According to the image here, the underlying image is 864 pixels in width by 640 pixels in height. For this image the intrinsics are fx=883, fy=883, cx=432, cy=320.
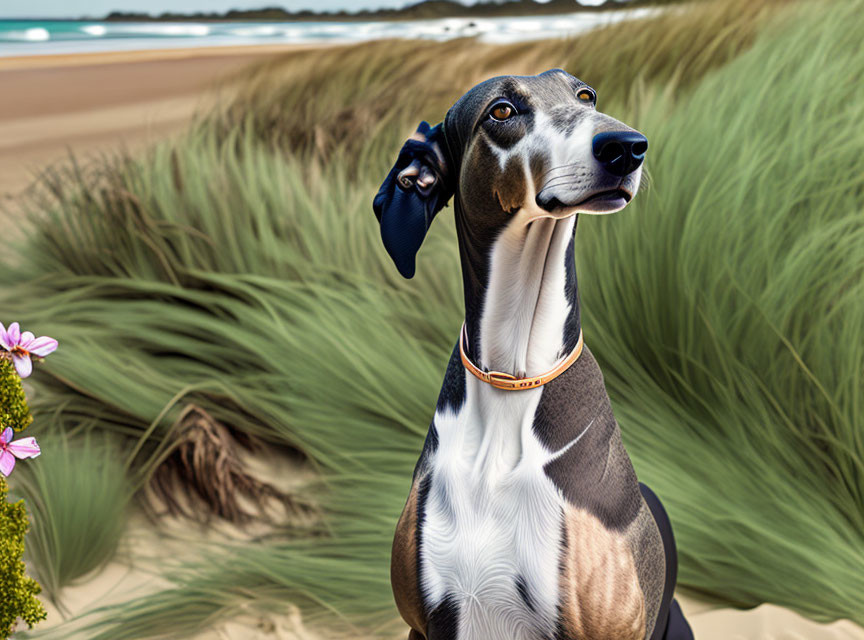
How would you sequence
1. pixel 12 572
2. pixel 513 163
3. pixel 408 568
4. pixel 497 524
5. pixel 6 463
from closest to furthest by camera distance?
1. pixel 513 163
2. pixel 497 524
3. pixel 408 568
4. pixel 6 463
5. pixel 12 572

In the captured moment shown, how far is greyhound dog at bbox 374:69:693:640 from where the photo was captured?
1.47 m

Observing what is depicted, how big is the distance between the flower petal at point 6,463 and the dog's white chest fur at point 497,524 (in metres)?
0.92

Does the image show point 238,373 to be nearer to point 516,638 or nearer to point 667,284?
point 667,284

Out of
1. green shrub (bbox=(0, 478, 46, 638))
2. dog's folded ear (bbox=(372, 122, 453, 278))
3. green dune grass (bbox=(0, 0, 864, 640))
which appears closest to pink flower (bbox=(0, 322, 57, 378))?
green shrub (bbox=(0, 478, 46, 638))

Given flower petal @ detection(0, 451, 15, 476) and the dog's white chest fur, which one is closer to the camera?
the dog's white chest fur

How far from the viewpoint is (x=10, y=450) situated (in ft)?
6.08

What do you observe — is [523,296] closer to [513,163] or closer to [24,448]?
[513,163]

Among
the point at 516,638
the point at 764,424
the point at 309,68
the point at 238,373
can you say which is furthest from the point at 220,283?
the point at 516,638

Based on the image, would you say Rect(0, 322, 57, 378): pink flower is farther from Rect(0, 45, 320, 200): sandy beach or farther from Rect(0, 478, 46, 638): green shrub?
Rect(0, 45, 320, 200): sandy beach

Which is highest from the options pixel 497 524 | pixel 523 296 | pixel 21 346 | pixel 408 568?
pixel 523 296

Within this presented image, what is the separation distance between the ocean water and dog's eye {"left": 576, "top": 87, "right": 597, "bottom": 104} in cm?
366

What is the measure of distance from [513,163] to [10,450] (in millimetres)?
1230

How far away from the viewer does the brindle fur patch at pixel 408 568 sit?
159 centimetres

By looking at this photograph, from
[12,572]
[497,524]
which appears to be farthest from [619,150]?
[12,572]
